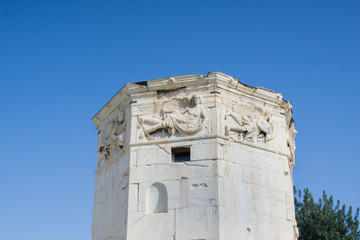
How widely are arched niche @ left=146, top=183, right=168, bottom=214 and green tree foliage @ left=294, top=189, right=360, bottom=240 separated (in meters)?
10.7

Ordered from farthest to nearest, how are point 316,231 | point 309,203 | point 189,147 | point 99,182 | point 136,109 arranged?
1. point 309,203
2. point 316,231
3. point 99,182
4. point 136,109
5. point 189,147

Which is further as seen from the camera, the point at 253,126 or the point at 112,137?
the point at 112,137

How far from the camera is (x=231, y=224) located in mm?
10211

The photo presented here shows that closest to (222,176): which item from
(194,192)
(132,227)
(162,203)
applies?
(194,192)

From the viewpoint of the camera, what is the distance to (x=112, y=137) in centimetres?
1218

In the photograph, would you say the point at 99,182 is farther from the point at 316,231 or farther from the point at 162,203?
the point at 316,231

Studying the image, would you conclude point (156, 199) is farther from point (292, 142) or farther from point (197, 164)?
point (292, 142)

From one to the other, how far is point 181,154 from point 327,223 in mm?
11038

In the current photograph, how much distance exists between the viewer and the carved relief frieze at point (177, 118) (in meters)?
11.1

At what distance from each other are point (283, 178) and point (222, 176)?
1841 millimetres

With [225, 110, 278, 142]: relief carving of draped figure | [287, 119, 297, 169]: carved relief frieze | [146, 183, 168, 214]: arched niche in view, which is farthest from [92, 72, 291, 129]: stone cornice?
[146, 183, 168, 214]: arched niche

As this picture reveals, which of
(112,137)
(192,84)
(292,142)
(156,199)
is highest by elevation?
(192,84)

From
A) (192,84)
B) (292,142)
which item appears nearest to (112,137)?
(192,84)

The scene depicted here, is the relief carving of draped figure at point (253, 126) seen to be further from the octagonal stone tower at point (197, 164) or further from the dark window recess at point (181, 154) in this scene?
the dark window recess at point (181, 154)
